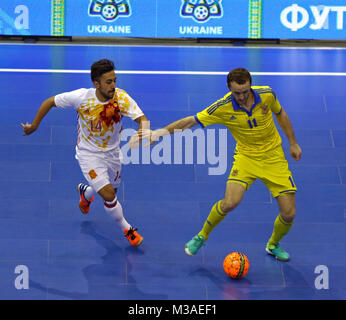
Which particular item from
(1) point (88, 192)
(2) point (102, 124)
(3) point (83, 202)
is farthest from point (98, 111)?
(3) point (83, 202)

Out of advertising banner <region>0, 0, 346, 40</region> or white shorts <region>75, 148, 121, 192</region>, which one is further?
advertising banner <region>0, 0, 346, 40</region>

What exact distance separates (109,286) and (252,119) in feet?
7.10

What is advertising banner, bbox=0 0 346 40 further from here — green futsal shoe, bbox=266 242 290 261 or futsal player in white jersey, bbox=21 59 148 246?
green futsal shoe, bbox=266 242 290 261

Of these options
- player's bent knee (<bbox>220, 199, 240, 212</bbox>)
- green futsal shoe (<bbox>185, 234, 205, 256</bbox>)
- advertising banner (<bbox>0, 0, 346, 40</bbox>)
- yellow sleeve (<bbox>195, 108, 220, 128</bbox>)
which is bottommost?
green futsal shoe (<bbox>185, 234, 205, 256</bbox>)

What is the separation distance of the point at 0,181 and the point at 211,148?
9.64 feet

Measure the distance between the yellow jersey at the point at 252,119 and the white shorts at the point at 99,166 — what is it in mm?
1090

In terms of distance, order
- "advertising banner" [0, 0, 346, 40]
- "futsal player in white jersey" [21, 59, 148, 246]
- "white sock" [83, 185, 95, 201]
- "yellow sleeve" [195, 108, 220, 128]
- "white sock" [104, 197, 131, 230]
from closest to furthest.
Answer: "yellow sleeve" [195, 108, 220, 128], "futsal player in white jersey" [21, 59, 148, 246], "white sock" [104, 197, 131, 230], "white sock" [83, 185, 95, 201], "advertising banner" [0, 0, 346, 40]

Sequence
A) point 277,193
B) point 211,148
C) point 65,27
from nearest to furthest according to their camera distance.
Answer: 1. point 277,193
2. point 211,148
3. point 65,27

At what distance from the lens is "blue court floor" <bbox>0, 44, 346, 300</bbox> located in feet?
22.5

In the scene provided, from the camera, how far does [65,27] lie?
13.4 metres

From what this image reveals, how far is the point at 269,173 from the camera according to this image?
688 cm

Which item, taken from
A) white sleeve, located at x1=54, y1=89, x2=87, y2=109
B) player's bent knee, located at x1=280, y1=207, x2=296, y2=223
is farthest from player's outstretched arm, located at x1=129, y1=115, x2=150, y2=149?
player's bent knee, located at x1=280, y1=207, x2=296, y2=223
